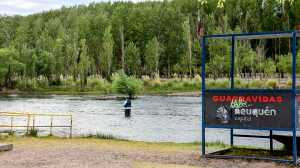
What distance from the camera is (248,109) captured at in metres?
15.3

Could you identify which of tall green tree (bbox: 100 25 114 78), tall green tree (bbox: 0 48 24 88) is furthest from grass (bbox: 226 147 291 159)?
tall green tree (bbox: 100 25 114 78)

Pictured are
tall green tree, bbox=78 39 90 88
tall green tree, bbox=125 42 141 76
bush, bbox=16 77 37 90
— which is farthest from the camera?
tall green tree, bbox=125 42 141 76

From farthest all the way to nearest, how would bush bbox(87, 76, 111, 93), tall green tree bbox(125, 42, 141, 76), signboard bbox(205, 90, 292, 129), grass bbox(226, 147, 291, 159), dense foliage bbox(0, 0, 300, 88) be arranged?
tall green tree bbox(125, 42, 141, 76) → dense foliage bbox(0, 0, 300, 88) → bush bbox(87, 76, 111, 93) → grass bbox(226, 147, 291, 159) → signboard bbox(205, 90, 292, 129)

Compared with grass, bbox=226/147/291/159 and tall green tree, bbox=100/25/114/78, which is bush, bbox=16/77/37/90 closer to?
tall green tree, bbox=100/25/114/78

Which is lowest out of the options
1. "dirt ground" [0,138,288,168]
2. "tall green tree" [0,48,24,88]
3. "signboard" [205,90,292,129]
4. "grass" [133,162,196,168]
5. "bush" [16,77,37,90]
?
"dirt ground" [0,138,288,168]

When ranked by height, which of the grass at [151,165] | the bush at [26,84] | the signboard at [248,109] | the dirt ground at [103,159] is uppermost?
the bush at [26,84]

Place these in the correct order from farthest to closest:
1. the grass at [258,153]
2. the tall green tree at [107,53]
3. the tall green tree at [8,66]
A: the tall green tree at [107,53]
the tall green tree at [8,66]
the grass at [258,153]

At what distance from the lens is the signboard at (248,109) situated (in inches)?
582

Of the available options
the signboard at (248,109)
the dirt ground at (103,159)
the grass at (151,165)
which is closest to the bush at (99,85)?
the dirt ground at (103,159)

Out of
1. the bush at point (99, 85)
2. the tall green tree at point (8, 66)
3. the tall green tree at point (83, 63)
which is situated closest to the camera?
the bush at point (99, 85)

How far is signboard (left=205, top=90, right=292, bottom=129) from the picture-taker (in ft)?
48.5

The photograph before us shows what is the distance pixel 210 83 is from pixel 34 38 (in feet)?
323

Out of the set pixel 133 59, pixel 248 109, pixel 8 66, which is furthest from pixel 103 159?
pixel 133 59

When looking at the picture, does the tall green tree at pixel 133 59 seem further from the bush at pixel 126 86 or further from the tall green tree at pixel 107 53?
the bush at pixel 126 86
